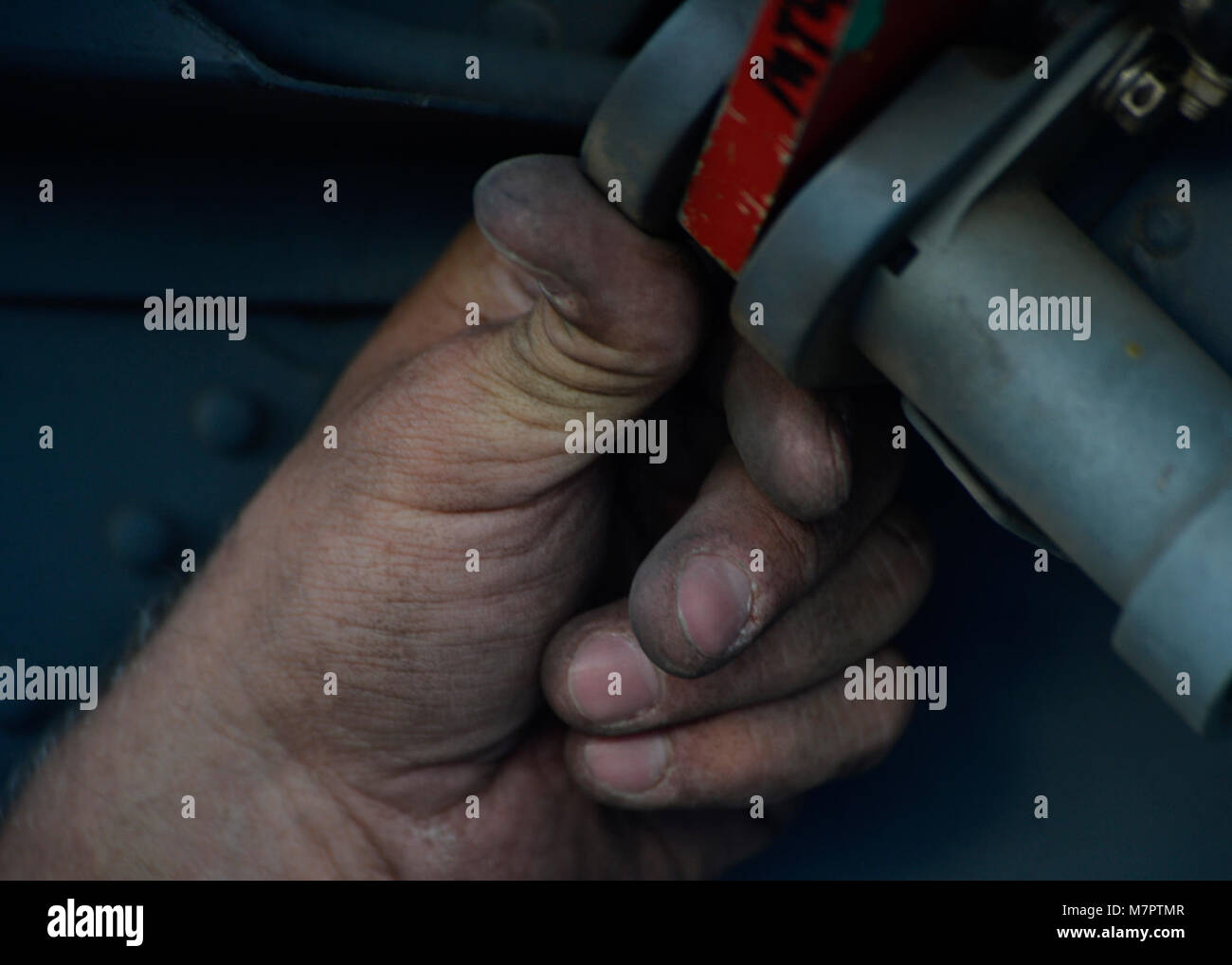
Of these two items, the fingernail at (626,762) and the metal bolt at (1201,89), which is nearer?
the metal bolt at (1201,89)


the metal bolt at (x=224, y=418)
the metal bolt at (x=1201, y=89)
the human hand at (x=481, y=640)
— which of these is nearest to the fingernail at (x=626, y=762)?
the human hand at (x=481, y=640)

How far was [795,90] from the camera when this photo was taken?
16.5 inches

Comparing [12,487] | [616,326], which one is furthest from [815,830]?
[12,487]

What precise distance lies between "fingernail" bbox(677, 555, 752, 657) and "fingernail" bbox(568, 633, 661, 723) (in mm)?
108

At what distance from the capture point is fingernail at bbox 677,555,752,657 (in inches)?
25.5

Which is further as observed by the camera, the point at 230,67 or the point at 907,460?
the point at 907,460

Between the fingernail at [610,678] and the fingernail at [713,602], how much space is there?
0.36ft

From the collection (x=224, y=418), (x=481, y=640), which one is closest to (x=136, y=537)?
(x=224, y=418)

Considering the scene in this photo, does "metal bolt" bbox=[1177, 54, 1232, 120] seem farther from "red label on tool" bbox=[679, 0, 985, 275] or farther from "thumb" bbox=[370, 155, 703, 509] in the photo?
"thumb" bbox=[370, 155, 703, 509]

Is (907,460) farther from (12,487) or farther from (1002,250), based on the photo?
(12,487)

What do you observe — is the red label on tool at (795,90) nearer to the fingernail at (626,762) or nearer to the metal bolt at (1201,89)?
the metal bolt at (1201,89)

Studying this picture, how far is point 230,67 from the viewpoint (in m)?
0.66

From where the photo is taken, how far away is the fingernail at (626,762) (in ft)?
2.59
